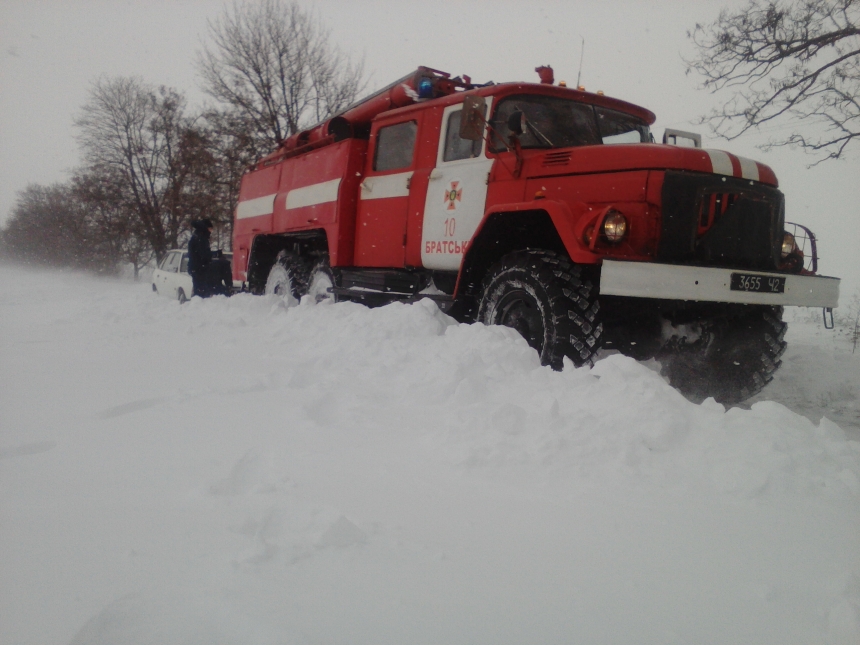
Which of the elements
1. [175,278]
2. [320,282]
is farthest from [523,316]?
[175,278]

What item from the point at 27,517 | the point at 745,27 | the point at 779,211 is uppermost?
the point at 745,27

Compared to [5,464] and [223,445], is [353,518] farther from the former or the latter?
[5,464]

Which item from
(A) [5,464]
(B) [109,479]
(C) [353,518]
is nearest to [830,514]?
(C) [353,518]

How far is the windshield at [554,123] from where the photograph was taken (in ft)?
16.2

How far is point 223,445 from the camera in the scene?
8.68ft

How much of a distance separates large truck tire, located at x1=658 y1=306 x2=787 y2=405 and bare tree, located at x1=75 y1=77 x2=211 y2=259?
1017 inches

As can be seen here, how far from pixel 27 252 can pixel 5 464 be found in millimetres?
57085

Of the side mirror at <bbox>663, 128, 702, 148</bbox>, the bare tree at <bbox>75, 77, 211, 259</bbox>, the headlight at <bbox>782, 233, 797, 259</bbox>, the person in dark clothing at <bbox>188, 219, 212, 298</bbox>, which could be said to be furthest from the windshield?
the bare tree at <bbox>75, 77, 211, 259</bbox>

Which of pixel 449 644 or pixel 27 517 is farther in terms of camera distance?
pixel 27 517

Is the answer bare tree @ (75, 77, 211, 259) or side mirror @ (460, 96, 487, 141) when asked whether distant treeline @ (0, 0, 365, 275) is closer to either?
bare tree @ (75, 77, 211, 259)

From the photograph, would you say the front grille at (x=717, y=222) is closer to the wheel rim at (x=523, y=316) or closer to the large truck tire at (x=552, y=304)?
the large truck tire at (x=552, y=304)

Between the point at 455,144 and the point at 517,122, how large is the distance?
98cm

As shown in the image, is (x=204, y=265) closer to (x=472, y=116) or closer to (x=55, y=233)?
(x=472, y=116)

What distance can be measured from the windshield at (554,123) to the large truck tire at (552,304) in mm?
1203
